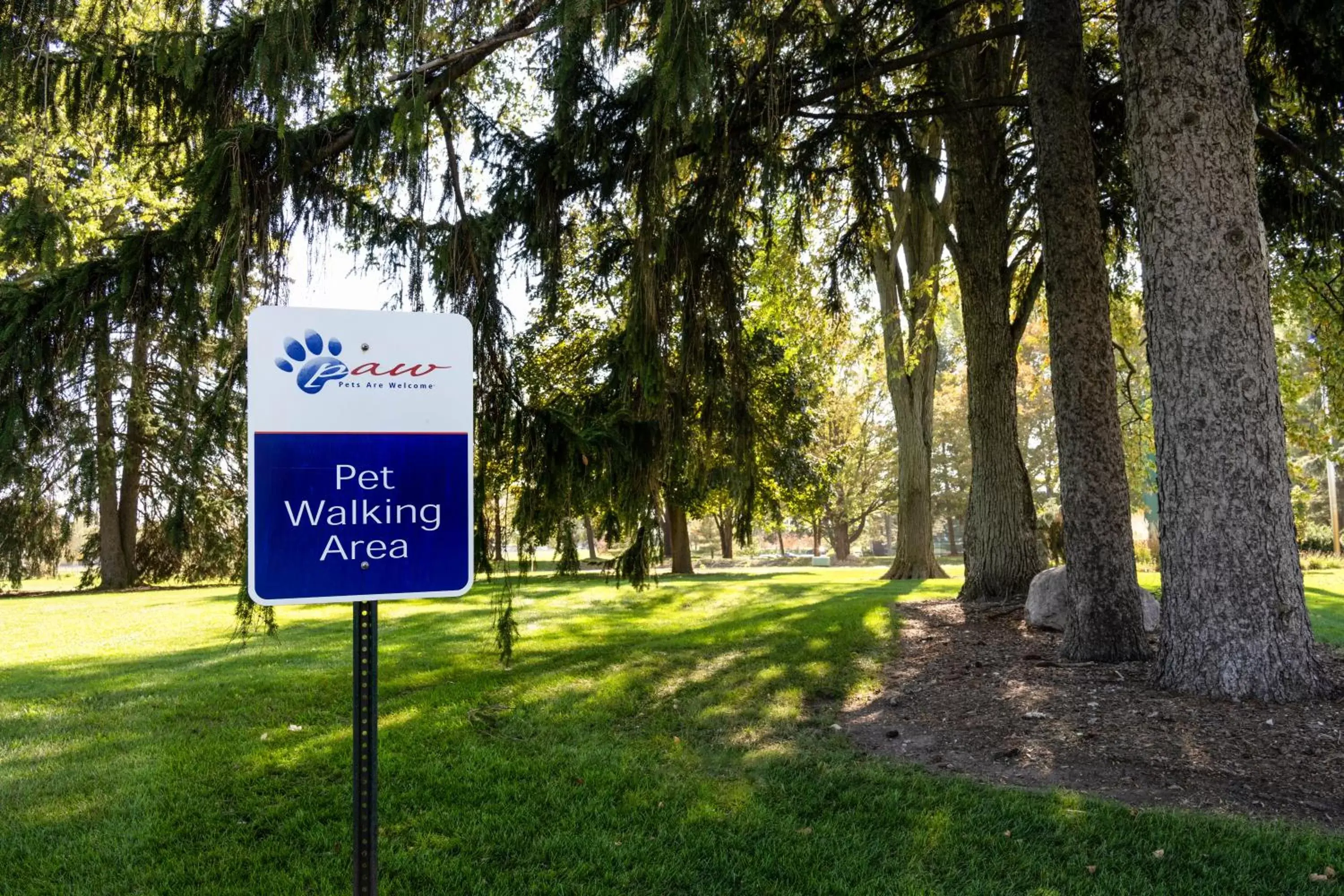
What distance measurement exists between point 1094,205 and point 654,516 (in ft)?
14.1

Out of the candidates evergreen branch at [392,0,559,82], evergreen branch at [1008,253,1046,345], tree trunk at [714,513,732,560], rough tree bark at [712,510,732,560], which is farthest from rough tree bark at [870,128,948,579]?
tree trunk at [714,513,732,560]

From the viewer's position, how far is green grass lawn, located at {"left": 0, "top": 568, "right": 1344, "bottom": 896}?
3.45 metres

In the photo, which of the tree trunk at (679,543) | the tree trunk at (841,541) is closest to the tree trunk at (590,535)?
the tree trunk at (679,543)

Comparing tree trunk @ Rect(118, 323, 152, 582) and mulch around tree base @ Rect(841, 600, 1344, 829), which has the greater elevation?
tree trunk @ Rect(118, 323, 152, 582)

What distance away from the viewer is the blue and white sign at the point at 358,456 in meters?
2.28

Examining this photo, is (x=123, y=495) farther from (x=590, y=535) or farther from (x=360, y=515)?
(x=360, y=515)

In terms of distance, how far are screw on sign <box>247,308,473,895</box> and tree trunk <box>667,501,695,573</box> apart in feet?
57.8

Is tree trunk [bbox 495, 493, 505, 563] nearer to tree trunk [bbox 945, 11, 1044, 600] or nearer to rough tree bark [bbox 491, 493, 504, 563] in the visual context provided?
rough tree bark [bbox 491, 493, 504, 563]

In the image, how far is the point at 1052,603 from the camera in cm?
763

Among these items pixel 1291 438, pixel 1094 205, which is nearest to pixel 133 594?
pixel 1094 205

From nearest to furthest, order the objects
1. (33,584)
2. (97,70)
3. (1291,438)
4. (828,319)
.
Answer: (97,70) < (1291,438) < (828,319) < (33,584)

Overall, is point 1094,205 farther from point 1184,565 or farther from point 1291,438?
point 1291,438

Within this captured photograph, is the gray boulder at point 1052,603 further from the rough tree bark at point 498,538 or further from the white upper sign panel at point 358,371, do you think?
the white upper sign panel at point 358,371

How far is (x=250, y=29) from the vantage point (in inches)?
184
